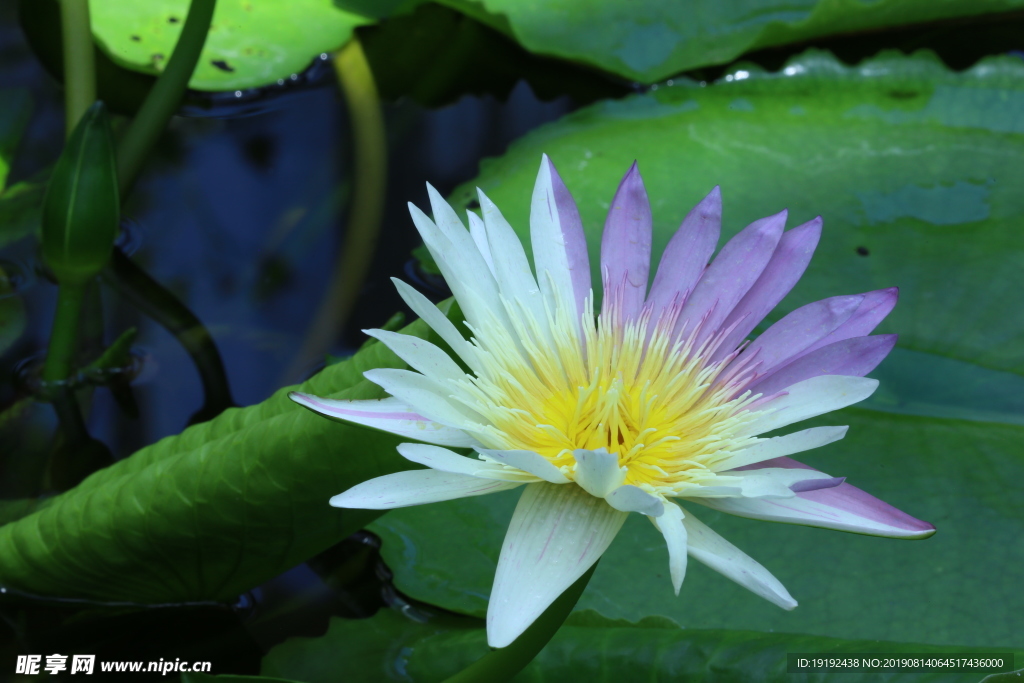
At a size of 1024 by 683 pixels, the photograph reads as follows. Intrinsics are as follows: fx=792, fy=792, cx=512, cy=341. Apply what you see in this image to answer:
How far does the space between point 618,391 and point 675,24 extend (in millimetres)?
1489

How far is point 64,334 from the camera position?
1.60 m

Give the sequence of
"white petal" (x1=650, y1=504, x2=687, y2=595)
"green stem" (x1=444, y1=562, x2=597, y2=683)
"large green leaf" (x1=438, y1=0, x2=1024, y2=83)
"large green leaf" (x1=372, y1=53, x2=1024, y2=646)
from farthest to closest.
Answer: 1. "large green leaf" (x1=438, y1=0, x2=1024, y2=83)
2. "large green leaf" (x1=372, y1=53, x2=1024, y2=646)
3. "green stem" (x1=444, y1=562, x2=597, y2=683)
4. "white petal" (x1=650, y1=504, x2=687, y2=595)

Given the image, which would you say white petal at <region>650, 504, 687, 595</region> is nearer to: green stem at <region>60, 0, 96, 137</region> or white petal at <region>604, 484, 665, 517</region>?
white petal at <region>604, 484, 665, 517</region>

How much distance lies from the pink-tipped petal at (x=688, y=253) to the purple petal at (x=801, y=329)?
128 mm

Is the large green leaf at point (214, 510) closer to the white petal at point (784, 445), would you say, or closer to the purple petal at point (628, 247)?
the purple petal at point (628, 247)

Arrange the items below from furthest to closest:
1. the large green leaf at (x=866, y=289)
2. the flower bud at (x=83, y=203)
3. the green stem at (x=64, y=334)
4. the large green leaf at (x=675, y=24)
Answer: the large green leaf at (x=675, y=24), the green stem at (x=64, y=334), the flower bud at (x=83, y=203), the large green leaf at (x=866, y=289)

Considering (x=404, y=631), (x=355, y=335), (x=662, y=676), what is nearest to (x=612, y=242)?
(x=662, y=676)

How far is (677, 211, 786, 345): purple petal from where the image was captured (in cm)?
100

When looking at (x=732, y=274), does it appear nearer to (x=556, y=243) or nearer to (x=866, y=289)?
(x=556, y=243)

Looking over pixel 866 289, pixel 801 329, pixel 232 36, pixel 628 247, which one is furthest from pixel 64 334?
pixel 866 289

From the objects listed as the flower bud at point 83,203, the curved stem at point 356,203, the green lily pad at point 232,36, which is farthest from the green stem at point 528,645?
the green lily pad at point 232,36

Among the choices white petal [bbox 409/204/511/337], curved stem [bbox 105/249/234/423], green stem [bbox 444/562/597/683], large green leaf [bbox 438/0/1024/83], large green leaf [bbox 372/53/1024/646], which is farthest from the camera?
large green leaf [bbox 438/0/1024/83]

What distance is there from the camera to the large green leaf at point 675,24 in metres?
2.02

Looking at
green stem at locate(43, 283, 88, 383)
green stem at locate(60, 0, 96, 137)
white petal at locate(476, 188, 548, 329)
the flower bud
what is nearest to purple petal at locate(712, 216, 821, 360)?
white petal at locate(476, 188, 548, 329)
